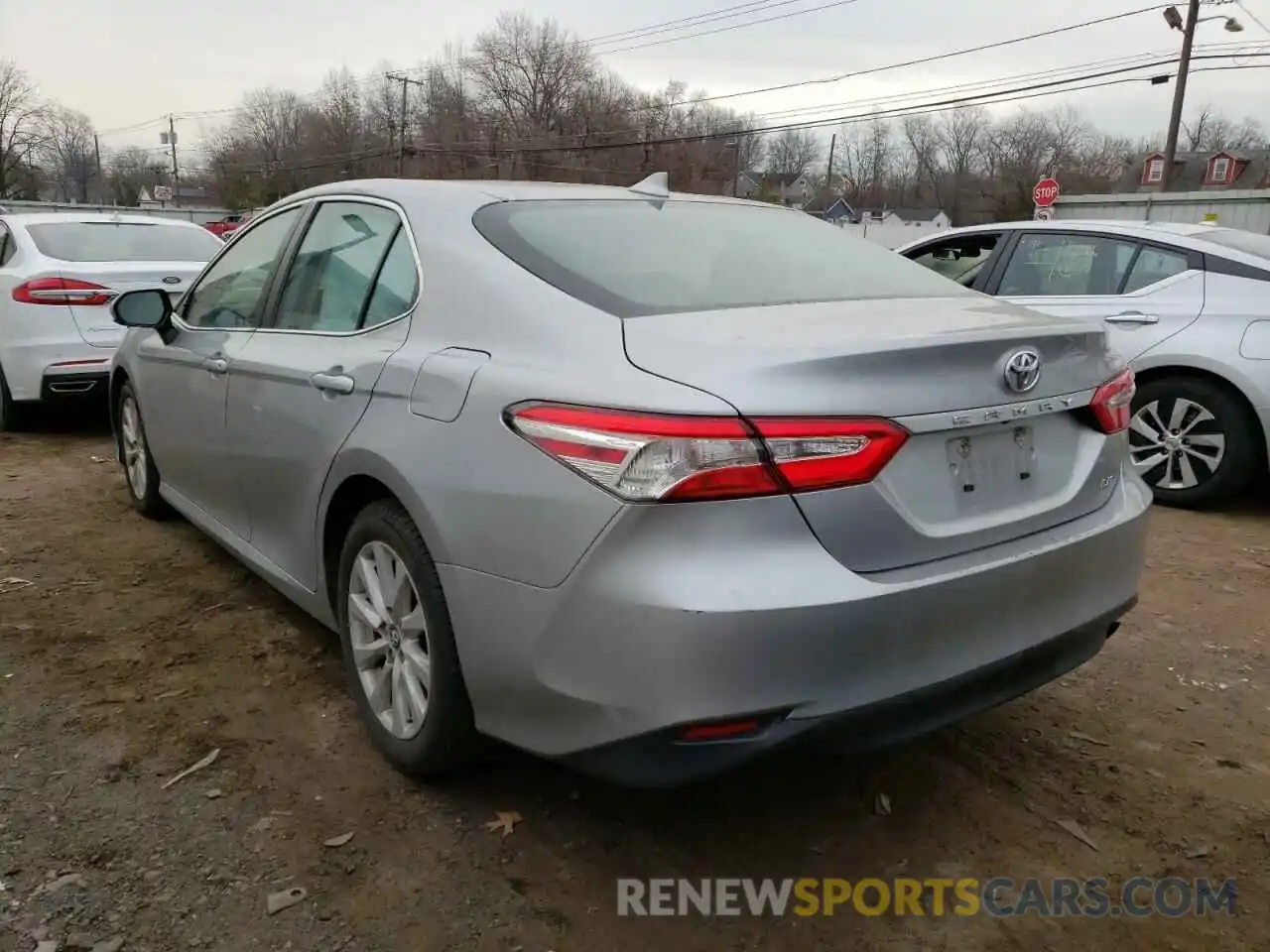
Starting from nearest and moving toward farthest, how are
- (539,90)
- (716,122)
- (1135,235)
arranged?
(1135,235), (716,122), (539,90)

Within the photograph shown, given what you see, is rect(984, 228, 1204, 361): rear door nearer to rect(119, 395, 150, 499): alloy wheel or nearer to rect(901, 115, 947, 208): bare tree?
rect(119, 395, 150, 499): alloy wheel

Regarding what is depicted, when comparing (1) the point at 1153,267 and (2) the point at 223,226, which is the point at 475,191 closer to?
(1) the point at 1153,267

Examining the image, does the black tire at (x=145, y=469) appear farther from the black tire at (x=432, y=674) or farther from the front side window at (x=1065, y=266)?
the front side window at (x=1065, y=266)

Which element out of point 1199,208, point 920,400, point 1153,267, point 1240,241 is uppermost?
point 1199,208

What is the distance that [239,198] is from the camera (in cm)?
7044

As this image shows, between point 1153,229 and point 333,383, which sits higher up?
point 1153,229

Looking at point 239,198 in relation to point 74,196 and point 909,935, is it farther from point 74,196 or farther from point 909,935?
point 909,935

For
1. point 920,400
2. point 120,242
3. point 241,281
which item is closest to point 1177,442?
point 920,400

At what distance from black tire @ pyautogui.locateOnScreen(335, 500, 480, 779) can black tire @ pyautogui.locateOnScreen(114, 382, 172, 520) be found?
2414mm

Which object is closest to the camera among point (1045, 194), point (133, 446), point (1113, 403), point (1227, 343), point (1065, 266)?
point (1113, 403)

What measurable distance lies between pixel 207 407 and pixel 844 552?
2633mm

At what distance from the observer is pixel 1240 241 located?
5.43m

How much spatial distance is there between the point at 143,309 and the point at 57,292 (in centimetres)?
290

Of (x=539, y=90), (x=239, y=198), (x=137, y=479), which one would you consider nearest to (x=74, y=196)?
(x=239, y=198)
